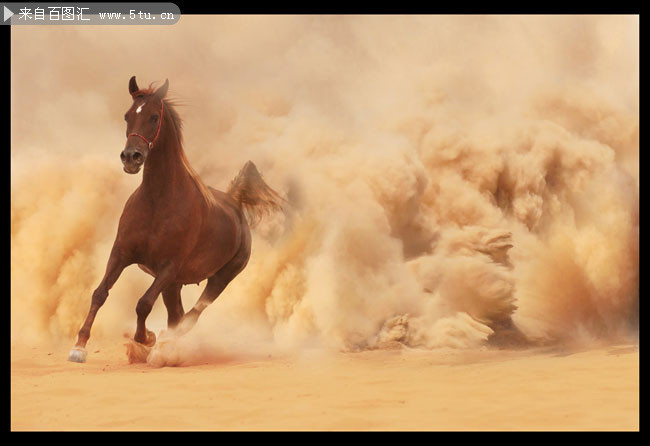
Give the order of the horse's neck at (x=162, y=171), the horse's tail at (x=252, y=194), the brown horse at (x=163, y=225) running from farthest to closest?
the horse's tail at (x=252, y=194)
the horse's neck at (x=162, y=171)
the brown horse at (x=163, y=225)

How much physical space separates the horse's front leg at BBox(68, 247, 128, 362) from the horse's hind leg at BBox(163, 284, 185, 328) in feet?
3.16

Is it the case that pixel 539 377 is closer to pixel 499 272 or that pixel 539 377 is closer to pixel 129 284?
pixel 499 272

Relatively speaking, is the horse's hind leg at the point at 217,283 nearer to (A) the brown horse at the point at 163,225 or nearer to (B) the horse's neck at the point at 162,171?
(A) the brown horse at the point at 163,225

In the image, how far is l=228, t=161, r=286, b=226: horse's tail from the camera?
10.1 m

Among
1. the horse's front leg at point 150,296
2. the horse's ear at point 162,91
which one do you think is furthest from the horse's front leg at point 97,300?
the horse's ear at point 162,91

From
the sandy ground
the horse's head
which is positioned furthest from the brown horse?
the sandy ground

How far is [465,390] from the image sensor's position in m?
7.98

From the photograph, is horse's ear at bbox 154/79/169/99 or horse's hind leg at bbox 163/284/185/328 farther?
horse's hind leg at bbox 163/284/185/328

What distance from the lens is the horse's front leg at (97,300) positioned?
27.1ft

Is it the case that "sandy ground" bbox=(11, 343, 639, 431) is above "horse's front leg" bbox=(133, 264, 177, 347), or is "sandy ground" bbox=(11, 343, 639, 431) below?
below

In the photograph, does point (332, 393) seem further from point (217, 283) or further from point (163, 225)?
point (163, 225)

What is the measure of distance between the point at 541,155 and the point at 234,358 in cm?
531

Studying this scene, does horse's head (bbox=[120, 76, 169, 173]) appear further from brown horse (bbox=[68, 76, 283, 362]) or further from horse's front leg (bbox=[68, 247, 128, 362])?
horse's front leg (bbox=[68, 247, 128, 362])

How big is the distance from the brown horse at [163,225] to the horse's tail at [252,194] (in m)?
0.47
